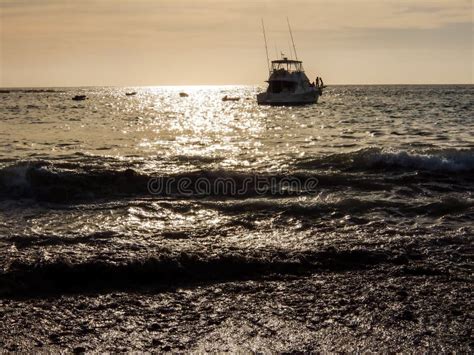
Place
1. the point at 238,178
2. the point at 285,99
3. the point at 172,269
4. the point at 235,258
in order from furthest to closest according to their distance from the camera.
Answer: the point at 285,99, the point at 238,178, the point at 235,258, the point at 172,269

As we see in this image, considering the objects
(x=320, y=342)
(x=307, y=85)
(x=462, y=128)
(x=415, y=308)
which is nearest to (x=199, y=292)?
(x=320, y=342)

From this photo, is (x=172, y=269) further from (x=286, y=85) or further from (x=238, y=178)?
(x=286, y=85)

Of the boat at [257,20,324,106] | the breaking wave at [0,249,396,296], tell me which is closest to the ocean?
the breaking wave at [0,249,396,296]

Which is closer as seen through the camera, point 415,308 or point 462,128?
point 415,308

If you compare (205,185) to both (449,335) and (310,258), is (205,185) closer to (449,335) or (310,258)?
(310,258)

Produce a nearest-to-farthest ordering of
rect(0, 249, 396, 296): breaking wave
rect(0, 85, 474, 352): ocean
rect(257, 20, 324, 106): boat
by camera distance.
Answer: rect(0, 85, 474, 352): ocean → rect(0, 249, 396, 296): breaking wave → rect(257, 20, 324, 106): boat

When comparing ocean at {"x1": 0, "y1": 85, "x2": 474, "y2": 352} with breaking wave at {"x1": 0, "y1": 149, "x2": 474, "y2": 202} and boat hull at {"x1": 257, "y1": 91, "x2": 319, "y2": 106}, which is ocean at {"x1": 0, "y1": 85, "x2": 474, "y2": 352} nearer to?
breaking wave at {"x1": 0, "y1": 149, "x2": 474, "y2": 202}

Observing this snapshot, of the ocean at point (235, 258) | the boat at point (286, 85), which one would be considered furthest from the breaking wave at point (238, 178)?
the boat at point (286, 85)

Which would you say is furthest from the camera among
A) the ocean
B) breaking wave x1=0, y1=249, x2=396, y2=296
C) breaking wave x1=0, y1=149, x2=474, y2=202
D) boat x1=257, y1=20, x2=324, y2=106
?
boat x1=257, y1=20, x2=324, y2=106

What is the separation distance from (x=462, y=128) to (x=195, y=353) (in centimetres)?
2631

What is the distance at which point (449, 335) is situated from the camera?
451cm

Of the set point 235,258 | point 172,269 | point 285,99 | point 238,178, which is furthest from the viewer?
point 285,99

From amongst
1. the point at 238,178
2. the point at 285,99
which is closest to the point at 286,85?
the point at 285,99

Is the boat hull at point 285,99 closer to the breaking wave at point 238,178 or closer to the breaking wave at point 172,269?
the breaking wave at point 238,178
